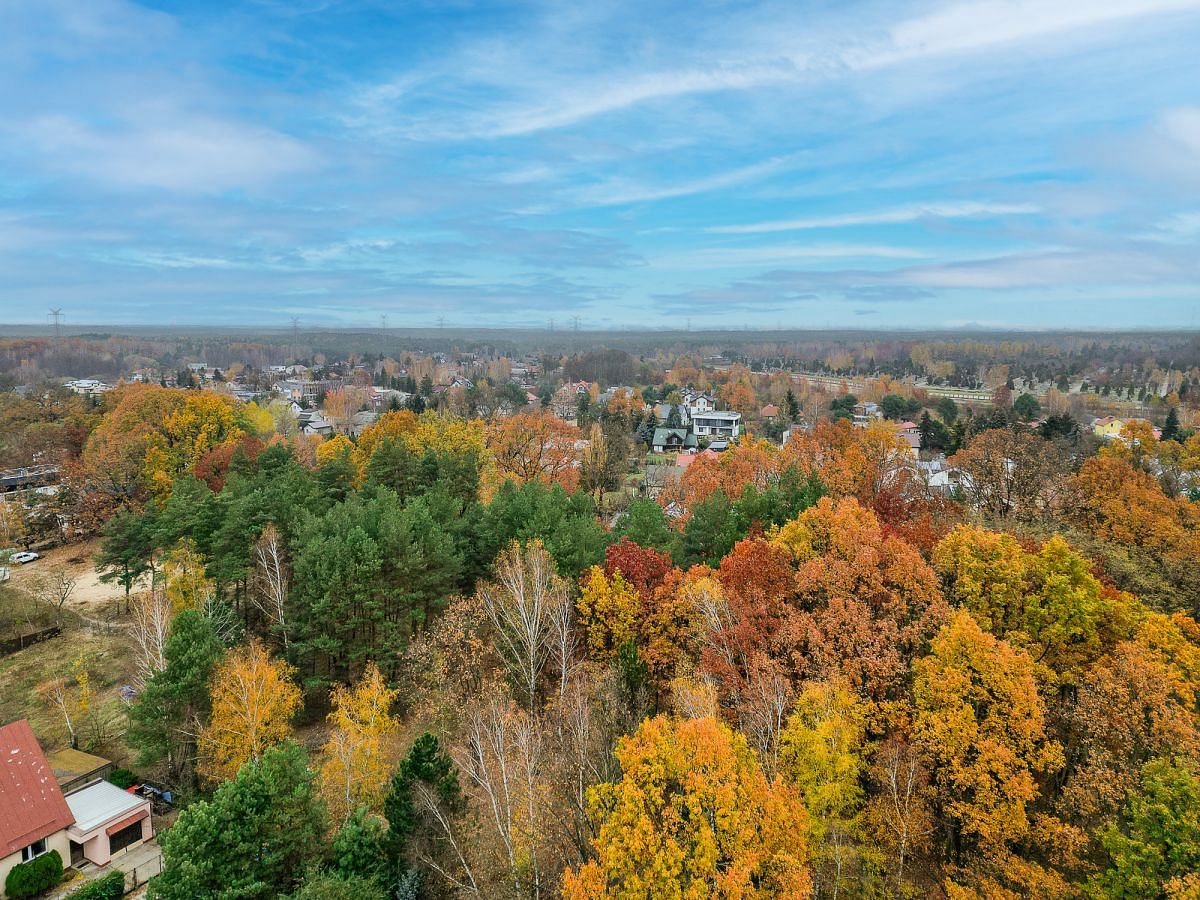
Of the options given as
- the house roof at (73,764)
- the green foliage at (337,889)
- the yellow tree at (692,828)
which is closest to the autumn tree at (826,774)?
the yellow tree at (692,828)

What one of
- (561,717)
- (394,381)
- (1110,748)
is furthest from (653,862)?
(394,381)

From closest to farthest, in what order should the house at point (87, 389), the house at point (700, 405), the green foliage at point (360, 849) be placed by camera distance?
the green foliage at point (360, 849)
the house at point (87, 389)
the house at point (700, 405)

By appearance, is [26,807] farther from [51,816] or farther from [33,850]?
[33,850]

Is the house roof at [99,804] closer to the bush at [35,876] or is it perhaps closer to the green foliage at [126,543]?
the bush at [35,876]

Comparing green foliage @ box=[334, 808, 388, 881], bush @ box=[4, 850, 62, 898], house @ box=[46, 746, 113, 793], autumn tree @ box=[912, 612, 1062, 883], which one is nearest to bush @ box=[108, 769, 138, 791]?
house @ box=[46, 746, 113, 793]

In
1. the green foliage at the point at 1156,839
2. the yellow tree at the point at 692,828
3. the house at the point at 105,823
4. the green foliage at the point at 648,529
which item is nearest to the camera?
the green foliage at the point at 1156,839

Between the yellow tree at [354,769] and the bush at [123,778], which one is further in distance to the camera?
the bush at [123,778]
